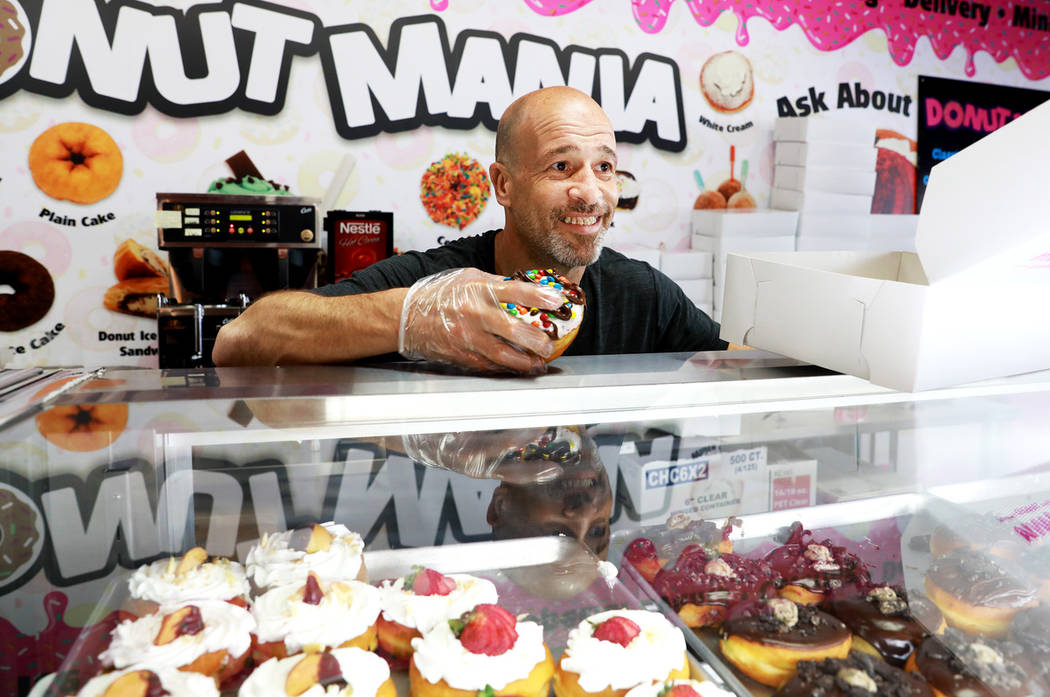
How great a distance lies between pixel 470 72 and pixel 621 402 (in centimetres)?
370

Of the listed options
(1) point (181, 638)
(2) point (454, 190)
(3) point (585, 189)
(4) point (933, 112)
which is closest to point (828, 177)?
(4) point (933, 112)

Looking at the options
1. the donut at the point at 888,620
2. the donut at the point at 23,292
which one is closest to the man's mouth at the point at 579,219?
the donut at the point at 888,620

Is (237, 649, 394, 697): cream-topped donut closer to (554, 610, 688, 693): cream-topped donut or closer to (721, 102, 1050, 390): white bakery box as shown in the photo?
(554, 610, 688, 693): cream-topped donut

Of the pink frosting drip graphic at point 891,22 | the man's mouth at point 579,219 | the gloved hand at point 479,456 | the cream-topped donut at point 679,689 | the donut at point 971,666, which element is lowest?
the cream-topped donut at point 679,689

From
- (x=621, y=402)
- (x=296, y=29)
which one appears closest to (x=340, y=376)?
(x=621, y=402)

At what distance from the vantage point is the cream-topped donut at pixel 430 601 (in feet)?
2.99

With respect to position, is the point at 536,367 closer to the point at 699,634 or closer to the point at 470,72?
the point at 699,634

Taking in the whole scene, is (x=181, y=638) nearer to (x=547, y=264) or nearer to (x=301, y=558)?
(x=301, y=558)

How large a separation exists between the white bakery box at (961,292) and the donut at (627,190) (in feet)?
11.7

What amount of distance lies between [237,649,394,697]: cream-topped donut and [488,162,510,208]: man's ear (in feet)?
5.54

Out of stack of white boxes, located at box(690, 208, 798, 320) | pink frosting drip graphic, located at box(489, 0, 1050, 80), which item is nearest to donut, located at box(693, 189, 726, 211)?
stack of white boxes, located at box(690, 208, 798, 320)

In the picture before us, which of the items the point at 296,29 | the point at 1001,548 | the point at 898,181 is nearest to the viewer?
the point at 1001,548

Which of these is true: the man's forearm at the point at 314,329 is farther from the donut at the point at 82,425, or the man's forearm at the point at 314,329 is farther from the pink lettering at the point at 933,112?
the pink lettering at the point at 933,112

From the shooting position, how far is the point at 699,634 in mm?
939
